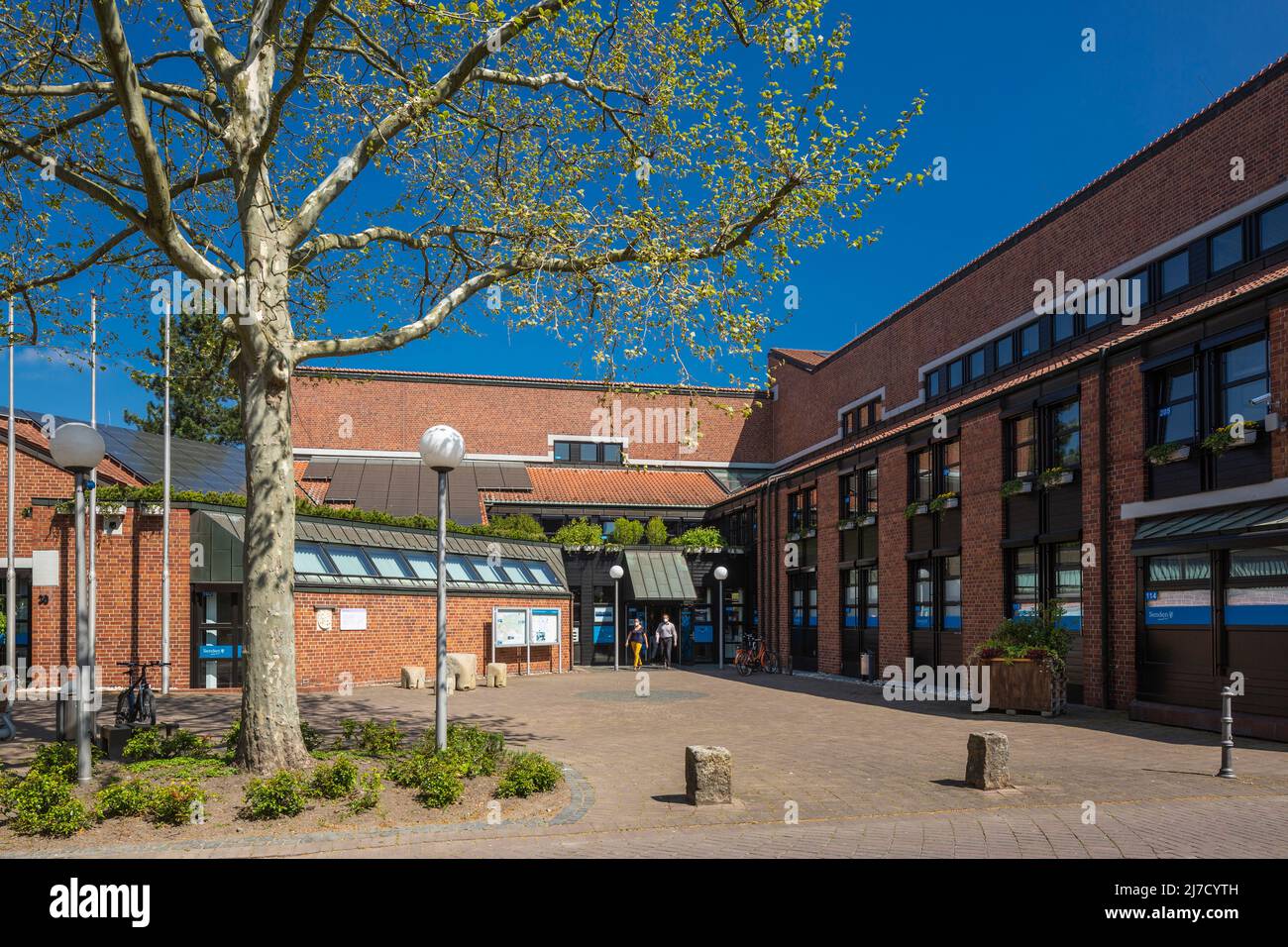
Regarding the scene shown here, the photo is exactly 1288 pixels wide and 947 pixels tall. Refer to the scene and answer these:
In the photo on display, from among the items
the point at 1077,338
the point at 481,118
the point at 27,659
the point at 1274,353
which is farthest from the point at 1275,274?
the point at 27,659

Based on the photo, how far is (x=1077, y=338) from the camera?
73.5ft

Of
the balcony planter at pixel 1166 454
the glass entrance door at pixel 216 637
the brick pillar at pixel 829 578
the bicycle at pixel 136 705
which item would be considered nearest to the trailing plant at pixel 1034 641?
the balcony planter at pixel 1166 454

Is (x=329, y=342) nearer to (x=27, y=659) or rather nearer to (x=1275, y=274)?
(x=1275, y=274)

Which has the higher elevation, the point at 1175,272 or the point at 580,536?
the point at 1175,272

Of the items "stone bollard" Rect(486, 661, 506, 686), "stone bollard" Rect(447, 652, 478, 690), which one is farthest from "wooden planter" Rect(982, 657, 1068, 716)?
"stone bollard" Rect(447, 652, 478, 690)

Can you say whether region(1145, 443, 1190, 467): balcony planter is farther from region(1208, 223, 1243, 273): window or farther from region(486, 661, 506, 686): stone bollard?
region(486, 661, 506, 686): stone bollard

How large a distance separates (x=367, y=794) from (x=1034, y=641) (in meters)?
12.0

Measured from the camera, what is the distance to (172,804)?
24.7ft

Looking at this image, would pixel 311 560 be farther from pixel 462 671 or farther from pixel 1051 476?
pixel 1051 476

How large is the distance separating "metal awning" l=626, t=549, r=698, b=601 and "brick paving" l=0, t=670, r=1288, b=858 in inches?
589

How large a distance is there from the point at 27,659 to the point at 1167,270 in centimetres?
2437

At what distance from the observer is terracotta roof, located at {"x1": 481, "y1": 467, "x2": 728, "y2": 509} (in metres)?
38.2

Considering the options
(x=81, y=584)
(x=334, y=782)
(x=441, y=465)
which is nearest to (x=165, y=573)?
(x=81, y=584)

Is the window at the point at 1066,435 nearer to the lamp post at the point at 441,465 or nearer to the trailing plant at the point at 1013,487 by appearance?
the trailing plant at the point at 1013,487
